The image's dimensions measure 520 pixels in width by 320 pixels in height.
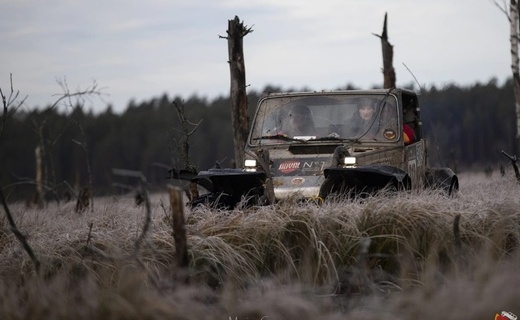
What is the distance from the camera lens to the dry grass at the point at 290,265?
6402 mm

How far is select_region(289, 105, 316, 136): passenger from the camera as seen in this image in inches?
469

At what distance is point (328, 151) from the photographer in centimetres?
1152

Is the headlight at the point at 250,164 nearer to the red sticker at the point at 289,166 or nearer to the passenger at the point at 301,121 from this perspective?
the red sticker at the point at 289,166

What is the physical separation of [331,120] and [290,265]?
3.49m

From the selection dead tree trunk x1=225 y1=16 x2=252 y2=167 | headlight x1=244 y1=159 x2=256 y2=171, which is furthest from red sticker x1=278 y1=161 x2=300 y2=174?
dead tree trunk x1=225 y1=16 x2=252 y2=167

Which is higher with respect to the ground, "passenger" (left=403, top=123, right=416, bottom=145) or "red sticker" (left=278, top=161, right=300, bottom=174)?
"passenger" (left=403, top=123, right=416, bottom=145)

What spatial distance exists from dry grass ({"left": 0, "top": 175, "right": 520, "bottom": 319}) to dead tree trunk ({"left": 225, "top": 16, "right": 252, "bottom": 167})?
4.91 m

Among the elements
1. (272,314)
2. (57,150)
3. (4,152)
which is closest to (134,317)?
(272,314)

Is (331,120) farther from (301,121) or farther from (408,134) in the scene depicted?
(408,134)

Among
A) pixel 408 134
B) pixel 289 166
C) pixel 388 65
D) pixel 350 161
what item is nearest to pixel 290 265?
pixel 350 161

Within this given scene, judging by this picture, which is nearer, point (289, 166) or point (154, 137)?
point (289, 166)

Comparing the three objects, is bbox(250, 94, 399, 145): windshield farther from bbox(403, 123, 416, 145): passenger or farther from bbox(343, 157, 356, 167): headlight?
bbox(343, 157, 356, 167): headlight

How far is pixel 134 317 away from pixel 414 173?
259 inches

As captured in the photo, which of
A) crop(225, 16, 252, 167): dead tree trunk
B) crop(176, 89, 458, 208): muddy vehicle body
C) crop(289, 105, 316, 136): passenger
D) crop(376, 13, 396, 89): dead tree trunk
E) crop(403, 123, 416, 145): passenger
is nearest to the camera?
crop(176, 89, 458, 208): muddy vehicle body
